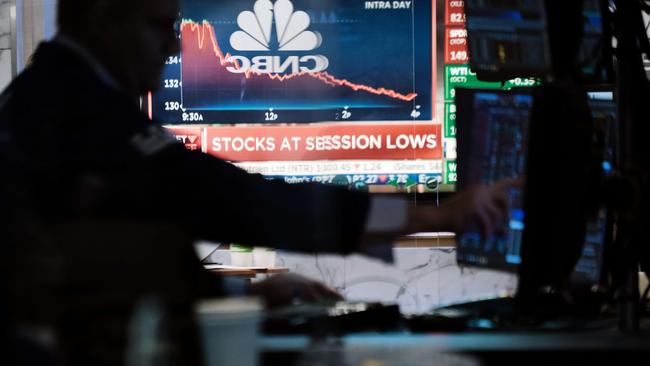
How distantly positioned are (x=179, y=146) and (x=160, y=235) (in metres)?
0.21

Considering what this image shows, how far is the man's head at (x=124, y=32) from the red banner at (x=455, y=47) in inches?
92.4

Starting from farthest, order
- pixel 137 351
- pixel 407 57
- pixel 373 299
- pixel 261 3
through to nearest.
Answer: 1. pixel 407 57
2. pixel 261 3
3. pixel 373 299
4. pixel 137 351

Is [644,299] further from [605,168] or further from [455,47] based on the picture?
[455,47]

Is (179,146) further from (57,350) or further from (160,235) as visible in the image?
(57,350)

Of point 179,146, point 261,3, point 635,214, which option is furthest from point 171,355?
point 261,3

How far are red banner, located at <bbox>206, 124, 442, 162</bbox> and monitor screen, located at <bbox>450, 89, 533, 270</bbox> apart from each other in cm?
28

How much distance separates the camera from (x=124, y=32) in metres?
1.20

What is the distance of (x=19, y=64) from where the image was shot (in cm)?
139

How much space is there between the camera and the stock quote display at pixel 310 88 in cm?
181

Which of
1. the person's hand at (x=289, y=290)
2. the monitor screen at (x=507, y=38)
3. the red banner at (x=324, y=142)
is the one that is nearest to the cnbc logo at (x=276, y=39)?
the red banner at (x=324, y=142)

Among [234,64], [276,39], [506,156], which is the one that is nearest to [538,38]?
[506,156]

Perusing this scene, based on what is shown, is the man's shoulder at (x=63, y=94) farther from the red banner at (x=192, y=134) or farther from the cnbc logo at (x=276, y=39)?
the red banner at (x=192, y=134)

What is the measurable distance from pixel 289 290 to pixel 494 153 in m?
0.75

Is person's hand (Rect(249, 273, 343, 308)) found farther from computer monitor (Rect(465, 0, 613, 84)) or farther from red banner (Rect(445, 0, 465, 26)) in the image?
red banner (Rect(445, 0, 465, 26))
